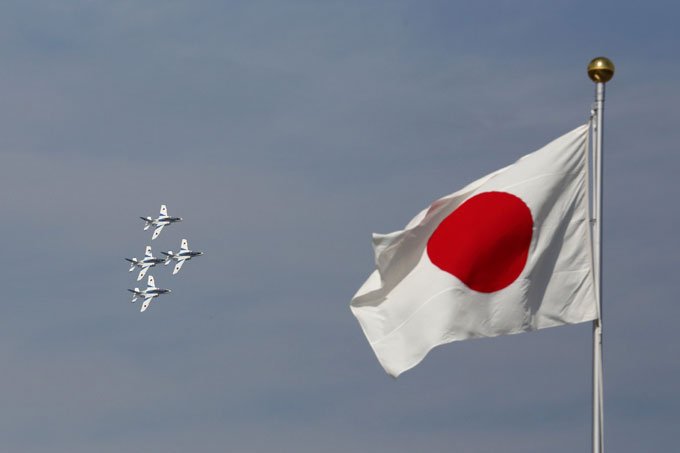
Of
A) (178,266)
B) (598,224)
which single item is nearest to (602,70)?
(598,224)

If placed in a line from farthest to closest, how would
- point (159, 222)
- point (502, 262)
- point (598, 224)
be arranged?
1. point (159, 222)
2. point (502, 262)
3. point (598, 224)

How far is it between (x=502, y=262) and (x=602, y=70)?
290cm

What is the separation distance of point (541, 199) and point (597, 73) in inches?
74.6

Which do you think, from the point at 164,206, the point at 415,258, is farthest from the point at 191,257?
the point at 415,258

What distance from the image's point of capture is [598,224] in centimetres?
2292

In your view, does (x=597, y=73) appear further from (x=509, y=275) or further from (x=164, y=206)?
(x=164, y=206)

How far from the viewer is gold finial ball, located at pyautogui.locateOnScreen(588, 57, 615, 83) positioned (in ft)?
75.9

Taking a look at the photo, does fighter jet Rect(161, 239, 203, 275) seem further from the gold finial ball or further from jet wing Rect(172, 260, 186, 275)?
the gold finial ball

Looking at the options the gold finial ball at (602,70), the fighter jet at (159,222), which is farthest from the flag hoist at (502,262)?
the fighter jet at (159,222)

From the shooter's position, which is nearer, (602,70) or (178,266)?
(602,70)

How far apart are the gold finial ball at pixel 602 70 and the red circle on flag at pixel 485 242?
6.68ft

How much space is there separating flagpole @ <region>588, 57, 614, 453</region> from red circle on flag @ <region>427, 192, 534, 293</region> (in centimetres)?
124

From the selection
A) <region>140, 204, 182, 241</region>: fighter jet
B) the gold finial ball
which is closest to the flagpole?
the gold finial ball

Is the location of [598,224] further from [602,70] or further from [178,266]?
[178,266]
